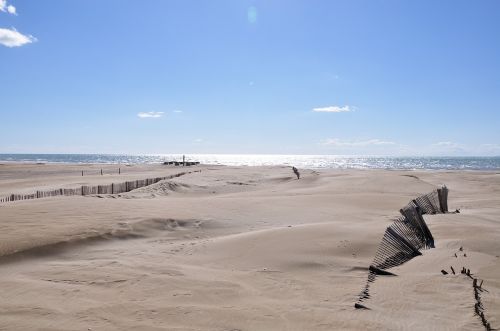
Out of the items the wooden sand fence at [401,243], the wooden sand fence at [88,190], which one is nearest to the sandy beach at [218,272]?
the wooden sand fence at [401,243]

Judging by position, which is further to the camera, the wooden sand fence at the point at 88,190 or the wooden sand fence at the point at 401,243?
the wooden sand fence at the point at 88,190

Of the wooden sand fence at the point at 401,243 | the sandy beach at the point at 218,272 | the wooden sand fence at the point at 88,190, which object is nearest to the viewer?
the sandy beach at the point at 218,272

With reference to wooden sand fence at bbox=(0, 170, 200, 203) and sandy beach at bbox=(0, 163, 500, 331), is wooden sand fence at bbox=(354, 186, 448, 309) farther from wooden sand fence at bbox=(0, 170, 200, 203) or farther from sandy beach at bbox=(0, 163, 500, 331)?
A: wooden sand fence at bbox=(0, 170, 200, 203)

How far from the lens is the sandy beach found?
15.7ft

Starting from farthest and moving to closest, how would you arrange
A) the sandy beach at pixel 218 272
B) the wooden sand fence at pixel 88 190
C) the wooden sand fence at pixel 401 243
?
the wooden sand fence at pixel 88 190 → the wooden sand fence at pixel 401 243 → the sandy beach at pixel 218 272

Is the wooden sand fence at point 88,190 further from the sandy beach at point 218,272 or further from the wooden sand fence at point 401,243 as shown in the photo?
the wooden sand fence at point 401,243

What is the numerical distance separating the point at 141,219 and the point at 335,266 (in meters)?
5.49

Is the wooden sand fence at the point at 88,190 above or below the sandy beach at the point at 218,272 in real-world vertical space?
above

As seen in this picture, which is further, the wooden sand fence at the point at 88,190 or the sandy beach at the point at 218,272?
the wooden sand fence at the point at 88,190

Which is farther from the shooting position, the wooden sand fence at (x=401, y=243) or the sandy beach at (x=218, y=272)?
the wooden sand fence at (x=401, y=243)

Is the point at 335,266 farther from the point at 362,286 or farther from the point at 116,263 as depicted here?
the point at 116,263

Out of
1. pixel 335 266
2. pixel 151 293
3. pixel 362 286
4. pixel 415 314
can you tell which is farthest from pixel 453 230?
pixel 151 293

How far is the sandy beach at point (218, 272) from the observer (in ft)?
15.7

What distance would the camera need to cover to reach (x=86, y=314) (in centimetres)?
480
